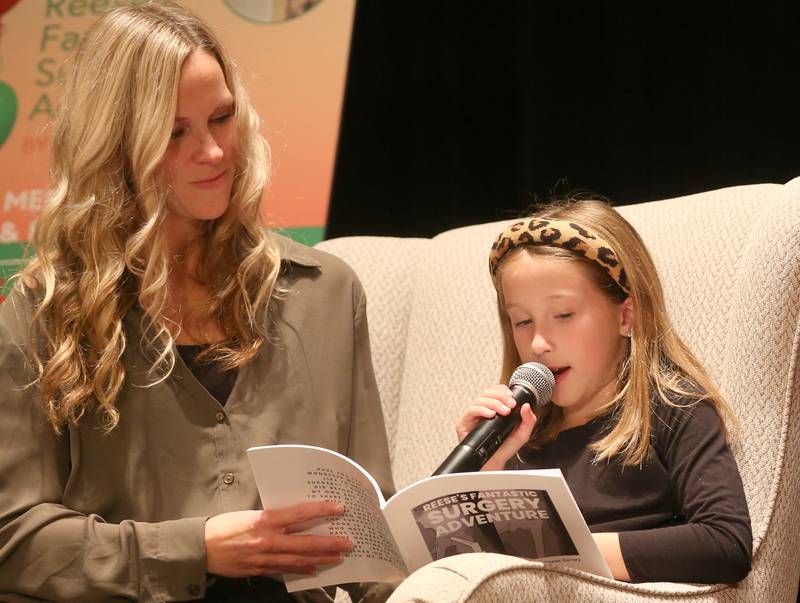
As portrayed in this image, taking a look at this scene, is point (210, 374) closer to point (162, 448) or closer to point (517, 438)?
point (162, 448)

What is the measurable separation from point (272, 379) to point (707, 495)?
0.67 m

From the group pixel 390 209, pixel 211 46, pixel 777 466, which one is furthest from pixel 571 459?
pixel 390 209

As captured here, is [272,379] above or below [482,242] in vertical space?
below

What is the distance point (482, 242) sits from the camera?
2047 mm

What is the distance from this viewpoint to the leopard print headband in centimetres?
159

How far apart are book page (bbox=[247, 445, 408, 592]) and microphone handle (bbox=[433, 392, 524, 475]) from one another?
11cm

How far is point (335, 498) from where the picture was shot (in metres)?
1.42

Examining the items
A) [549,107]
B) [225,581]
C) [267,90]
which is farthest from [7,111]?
[225,581]

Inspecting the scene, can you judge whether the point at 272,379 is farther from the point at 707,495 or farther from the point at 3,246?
the point at 3,246

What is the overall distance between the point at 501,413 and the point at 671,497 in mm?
281

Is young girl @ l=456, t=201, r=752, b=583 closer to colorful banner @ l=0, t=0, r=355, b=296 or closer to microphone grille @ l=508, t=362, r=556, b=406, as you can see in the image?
microphone grille @ l=508, t=362, r=556, b=406

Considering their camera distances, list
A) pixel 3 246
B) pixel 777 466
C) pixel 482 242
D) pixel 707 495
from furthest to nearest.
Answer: pixel 3 246 → pixel 482 242 → pixel 777 466 → pixel 707 495

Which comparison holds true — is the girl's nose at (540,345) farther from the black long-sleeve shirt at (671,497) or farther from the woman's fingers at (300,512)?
the woman's fingers at (300,512)

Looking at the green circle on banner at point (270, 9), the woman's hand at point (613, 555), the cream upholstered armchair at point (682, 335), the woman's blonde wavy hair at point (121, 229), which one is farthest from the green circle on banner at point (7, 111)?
the woman's hand at point (613, 555)
